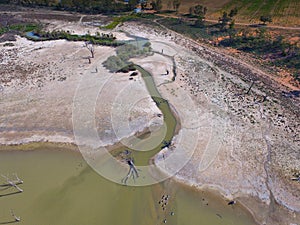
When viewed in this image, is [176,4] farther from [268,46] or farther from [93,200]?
[93,200]

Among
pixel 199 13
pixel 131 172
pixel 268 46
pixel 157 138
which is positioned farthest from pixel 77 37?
pixel 268 46

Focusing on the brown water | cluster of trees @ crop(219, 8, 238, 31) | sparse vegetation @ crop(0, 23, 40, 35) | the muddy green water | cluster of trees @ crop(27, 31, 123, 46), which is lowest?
the brown water

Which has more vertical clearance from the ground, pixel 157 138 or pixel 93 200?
pixel 157 138

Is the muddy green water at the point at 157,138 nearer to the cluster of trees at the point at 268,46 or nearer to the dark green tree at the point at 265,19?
the cluster of trees at the point at 268,46

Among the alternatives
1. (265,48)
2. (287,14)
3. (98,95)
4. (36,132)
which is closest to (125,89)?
(98,95)

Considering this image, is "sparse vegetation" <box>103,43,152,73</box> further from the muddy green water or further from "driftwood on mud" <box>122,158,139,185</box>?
"driftwood on mud" <box>122,158,139,185</box>

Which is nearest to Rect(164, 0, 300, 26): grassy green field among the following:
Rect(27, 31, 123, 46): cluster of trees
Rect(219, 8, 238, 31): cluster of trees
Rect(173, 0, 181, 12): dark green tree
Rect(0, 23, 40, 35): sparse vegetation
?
Rect(173, 0, 181, 12): dark green tree
